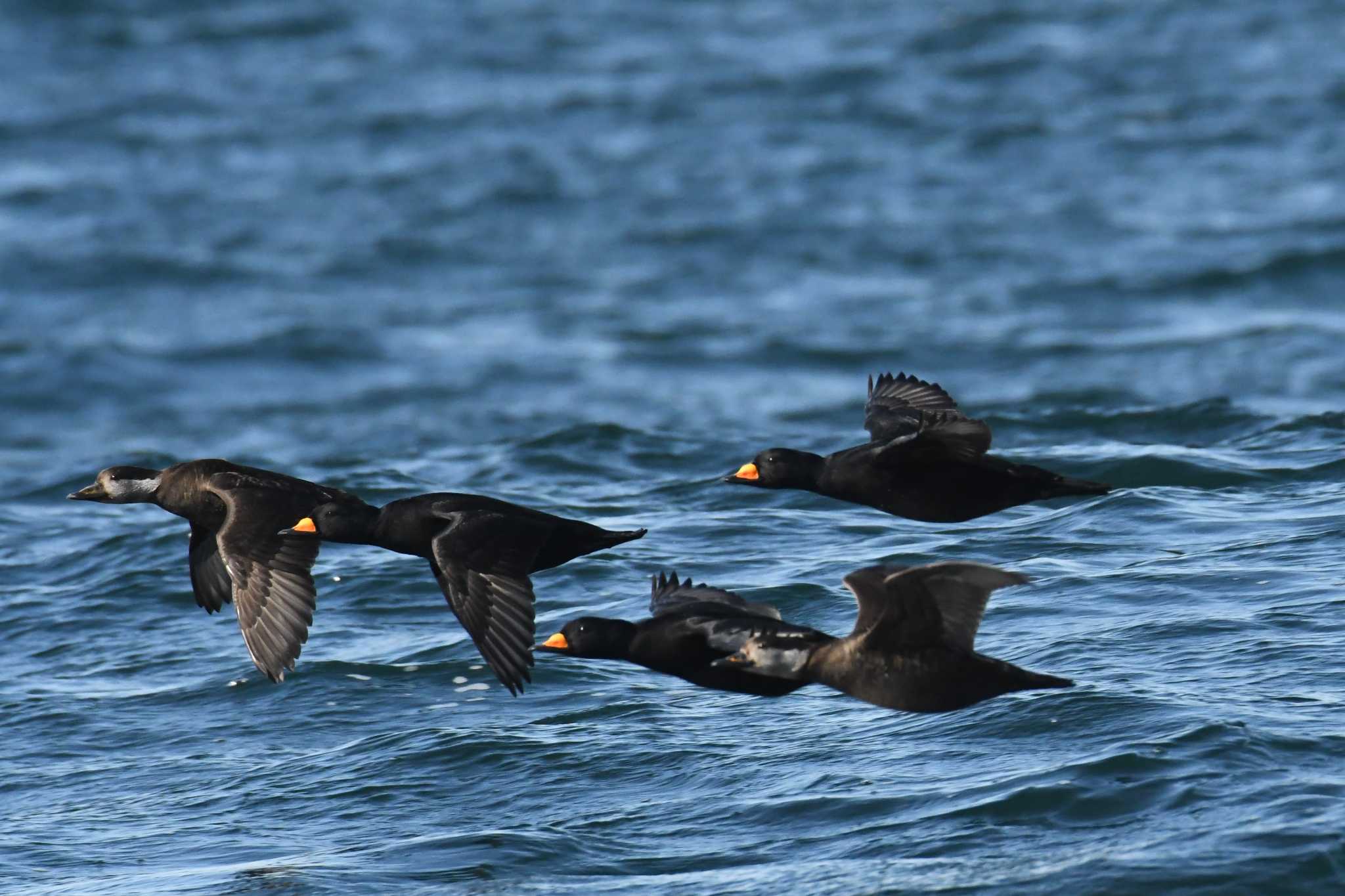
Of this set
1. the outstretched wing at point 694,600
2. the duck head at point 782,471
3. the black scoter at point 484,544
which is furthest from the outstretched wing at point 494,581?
the duck head at point 782,471

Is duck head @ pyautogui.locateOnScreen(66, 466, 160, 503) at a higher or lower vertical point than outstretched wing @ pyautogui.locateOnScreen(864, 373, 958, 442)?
lower

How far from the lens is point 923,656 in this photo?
7512 millimetres

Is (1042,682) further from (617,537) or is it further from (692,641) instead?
→ (617,537)

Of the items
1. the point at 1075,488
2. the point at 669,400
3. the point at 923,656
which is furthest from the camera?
the point at 669,400

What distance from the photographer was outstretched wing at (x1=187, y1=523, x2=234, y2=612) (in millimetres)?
10391

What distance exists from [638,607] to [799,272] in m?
13.8

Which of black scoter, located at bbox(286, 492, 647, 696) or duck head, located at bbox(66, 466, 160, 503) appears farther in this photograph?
duck head, located at bbox(66, 466, 160, 503)

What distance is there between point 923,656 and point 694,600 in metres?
1.48

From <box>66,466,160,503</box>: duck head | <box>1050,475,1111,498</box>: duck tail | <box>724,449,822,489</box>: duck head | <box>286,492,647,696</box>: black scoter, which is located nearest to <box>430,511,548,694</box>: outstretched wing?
<box>286,492,647,696</box>: black scoter

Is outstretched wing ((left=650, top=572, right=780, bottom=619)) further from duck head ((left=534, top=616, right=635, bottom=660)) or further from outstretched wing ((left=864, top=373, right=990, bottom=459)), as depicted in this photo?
outstretched wing ((left=864, top=373, right=990, bottom=459))

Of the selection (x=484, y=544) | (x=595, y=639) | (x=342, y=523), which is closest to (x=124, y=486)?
(x=342, y=523)

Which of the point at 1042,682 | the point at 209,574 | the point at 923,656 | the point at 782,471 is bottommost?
the point at 1042,682

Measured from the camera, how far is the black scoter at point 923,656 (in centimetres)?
738

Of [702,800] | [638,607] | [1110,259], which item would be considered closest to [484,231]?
[1110,259]
